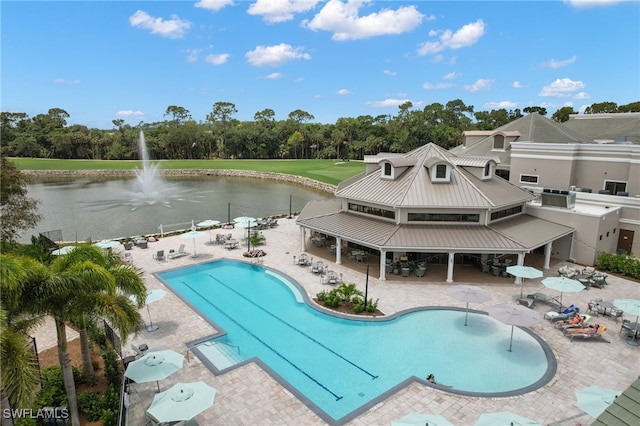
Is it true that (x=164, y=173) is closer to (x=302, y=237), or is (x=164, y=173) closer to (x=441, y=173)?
(x=302, y=237)

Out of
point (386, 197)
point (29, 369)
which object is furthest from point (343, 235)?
point (29, 369)

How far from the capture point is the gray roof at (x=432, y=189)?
22281mm

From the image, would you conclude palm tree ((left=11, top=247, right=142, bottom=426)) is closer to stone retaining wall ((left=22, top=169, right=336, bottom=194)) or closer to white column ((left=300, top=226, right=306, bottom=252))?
white column ((left=300, top=226, right=306, bottom=252))

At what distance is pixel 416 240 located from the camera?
68.5 ft

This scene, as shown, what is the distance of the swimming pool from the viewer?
12492mm

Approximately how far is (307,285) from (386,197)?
7.43 metres

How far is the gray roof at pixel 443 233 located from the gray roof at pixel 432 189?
1297mm

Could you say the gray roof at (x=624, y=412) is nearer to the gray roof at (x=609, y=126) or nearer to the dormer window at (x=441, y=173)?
the dormer window at (x=441, y=173)

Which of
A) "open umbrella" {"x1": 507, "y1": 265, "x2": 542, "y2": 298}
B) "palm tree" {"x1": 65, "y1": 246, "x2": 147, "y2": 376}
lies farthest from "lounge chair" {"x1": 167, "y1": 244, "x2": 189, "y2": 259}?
"open umbrella" {"x1": 507, "y1": 265, "x2": 542, "y2": 298}

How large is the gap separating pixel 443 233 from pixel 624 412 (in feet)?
54.8

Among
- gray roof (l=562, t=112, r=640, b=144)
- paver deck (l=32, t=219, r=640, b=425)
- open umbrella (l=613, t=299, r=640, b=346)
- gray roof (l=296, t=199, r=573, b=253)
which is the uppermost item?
gray roof (l=562, t=112, r=640, b=144)

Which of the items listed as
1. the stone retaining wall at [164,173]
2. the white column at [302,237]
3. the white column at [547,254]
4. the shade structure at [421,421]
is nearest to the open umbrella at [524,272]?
the white column at [547,254]

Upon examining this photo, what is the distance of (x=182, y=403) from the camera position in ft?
31.6

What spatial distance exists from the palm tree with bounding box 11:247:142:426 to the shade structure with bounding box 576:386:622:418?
39.7 ft
